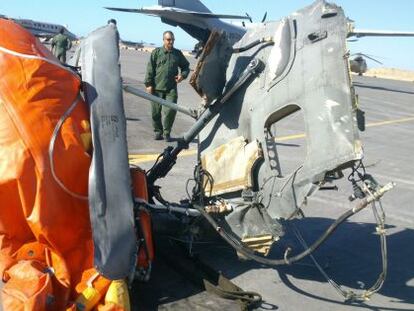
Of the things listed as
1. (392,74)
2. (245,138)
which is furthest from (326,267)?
(392,74)

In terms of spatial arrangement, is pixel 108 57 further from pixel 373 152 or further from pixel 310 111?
pixel 373 152

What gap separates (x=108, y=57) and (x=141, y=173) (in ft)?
3.14

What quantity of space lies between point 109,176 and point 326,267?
2.48 metres

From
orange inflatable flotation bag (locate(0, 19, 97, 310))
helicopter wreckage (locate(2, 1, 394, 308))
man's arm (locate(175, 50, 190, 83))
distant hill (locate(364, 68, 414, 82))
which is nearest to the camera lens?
orange inflatable flotation bag (locate(0, 19, 97, 310))

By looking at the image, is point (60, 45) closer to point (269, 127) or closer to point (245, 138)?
point (245, 138)

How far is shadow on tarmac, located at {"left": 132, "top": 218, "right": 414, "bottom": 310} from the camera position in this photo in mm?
3867

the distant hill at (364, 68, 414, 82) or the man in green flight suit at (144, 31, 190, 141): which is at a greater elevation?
the man in green flight suit at (144, 31, 190, 141)

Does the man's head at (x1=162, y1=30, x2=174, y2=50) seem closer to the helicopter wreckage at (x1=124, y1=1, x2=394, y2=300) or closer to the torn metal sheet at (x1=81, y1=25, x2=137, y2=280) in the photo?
the helicopter wreckage at (x1=124, y1=1, x2=394, y2=300)

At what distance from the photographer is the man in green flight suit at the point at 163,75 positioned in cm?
1020

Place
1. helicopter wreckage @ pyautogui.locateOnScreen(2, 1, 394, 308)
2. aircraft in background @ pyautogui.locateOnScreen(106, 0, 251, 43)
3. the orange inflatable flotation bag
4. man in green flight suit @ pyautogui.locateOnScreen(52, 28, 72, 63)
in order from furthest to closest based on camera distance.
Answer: aircraft in background @ pyautogui.locateOnScreen(106, 0, 251, 43) → man in green flight suit @ pyautogui.locateOnScreen(52, 28, 72, 63) → helicopter wreckage @ pyautogui.locateOnScreen(2, 1, 394, 308) → the orange inflatable flotation bag

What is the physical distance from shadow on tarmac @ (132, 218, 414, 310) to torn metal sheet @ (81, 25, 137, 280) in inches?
23.6

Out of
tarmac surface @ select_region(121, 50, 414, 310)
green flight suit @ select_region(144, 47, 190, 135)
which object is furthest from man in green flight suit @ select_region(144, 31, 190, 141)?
tarmac surface @ select_region(121, 50, 414, 310)

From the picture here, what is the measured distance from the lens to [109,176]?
323 cm

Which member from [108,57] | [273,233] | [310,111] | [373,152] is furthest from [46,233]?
[373,152]
